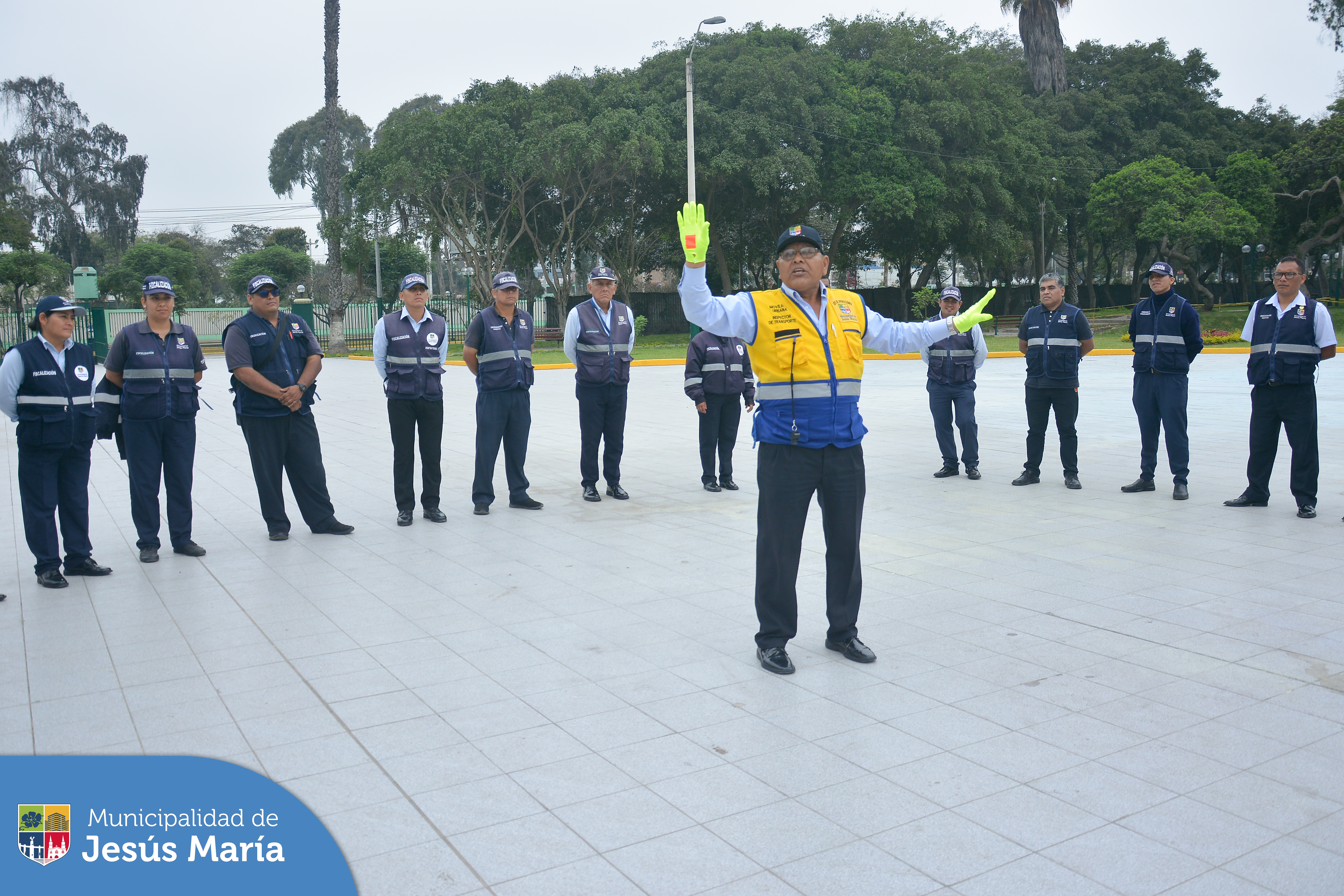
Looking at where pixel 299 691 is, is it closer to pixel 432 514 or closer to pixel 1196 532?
pixel 432 514

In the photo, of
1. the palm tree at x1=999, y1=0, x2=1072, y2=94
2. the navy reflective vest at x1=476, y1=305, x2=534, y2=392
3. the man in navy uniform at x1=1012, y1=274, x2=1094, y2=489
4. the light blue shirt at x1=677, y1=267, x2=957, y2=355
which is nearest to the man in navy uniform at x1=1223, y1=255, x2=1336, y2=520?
the man in navy uniform at x1=1012, y1=274, x2=1094, y2=489

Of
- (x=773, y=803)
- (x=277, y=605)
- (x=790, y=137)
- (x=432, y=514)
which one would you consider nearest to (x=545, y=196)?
(x=790, y=137)

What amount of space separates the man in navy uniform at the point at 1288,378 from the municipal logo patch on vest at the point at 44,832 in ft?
26.9

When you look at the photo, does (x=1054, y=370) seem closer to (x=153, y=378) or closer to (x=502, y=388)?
(x=502, y=388)

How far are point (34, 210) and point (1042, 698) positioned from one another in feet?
227

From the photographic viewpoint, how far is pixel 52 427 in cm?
645

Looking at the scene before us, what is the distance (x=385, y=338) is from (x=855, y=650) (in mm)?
5124

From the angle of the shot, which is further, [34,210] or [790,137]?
[34,210]

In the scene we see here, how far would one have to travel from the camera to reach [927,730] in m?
4.11

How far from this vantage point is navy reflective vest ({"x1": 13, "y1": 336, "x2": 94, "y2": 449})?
21.0 ft

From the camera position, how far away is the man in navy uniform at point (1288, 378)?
26.5ft

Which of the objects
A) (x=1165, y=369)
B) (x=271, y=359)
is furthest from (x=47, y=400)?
(x=1165, y=369)

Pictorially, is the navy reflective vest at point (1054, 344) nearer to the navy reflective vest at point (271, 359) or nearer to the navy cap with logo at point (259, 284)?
the navy reflective vest at point (271, 359)

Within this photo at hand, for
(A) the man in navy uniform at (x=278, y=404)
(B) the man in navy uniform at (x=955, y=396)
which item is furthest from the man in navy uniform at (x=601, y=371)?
(B) the man in navy uniform at (x=955, y=396)
